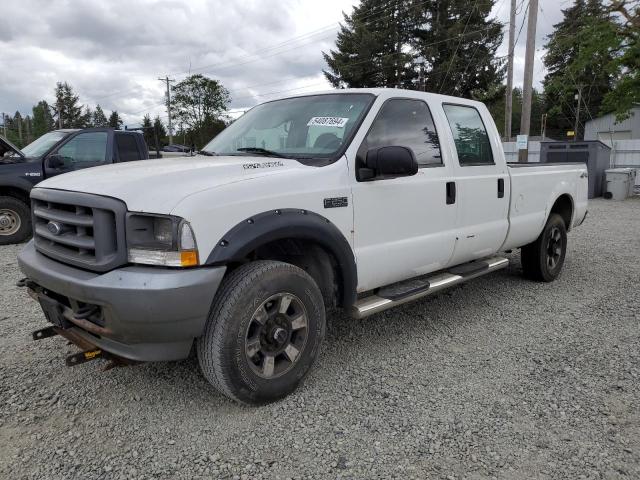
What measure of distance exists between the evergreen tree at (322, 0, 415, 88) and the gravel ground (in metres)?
34.5

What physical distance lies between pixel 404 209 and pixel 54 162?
662 centimetres

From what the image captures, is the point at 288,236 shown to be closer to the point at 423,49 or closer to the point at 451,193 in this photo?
the point at 451,193

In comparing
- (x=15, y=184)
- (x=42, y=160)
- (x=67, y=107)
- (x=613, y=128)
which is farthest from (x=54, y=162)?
(x=67, y=107)

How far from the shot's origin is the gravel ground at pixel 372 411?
2.49m

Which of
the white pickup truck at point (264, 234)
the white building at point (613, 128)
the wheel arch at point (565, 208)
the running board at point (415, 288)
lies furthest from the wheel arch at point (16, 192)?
the white building at point (613, 128)

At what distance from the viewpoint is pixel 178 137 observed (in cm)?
6038

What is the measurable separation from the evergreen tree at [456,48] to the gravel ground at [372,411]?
34.4m

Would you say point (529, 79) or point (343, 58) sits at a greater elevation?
point (343, 58)

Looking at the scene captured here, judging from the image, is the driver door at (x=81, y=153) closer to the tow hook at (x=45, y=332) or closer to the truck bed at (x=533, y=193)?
the tow hook at (x=45, y=332)

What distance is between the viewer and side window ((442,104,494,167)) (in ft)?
14.3

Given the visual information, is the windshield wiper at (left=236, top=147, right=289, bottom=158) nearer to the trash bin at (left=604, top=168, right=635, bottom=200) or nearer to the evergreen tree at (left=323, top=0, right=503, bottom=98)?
the trash bin at (left=604, top=168, right=635, bottom=200)

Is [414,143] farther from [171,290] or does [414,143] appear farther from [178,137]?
[178,137]

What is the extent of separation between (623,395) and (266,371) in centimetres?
225

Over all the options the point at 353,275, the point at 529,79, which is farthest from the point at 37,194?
the point at 529,79
